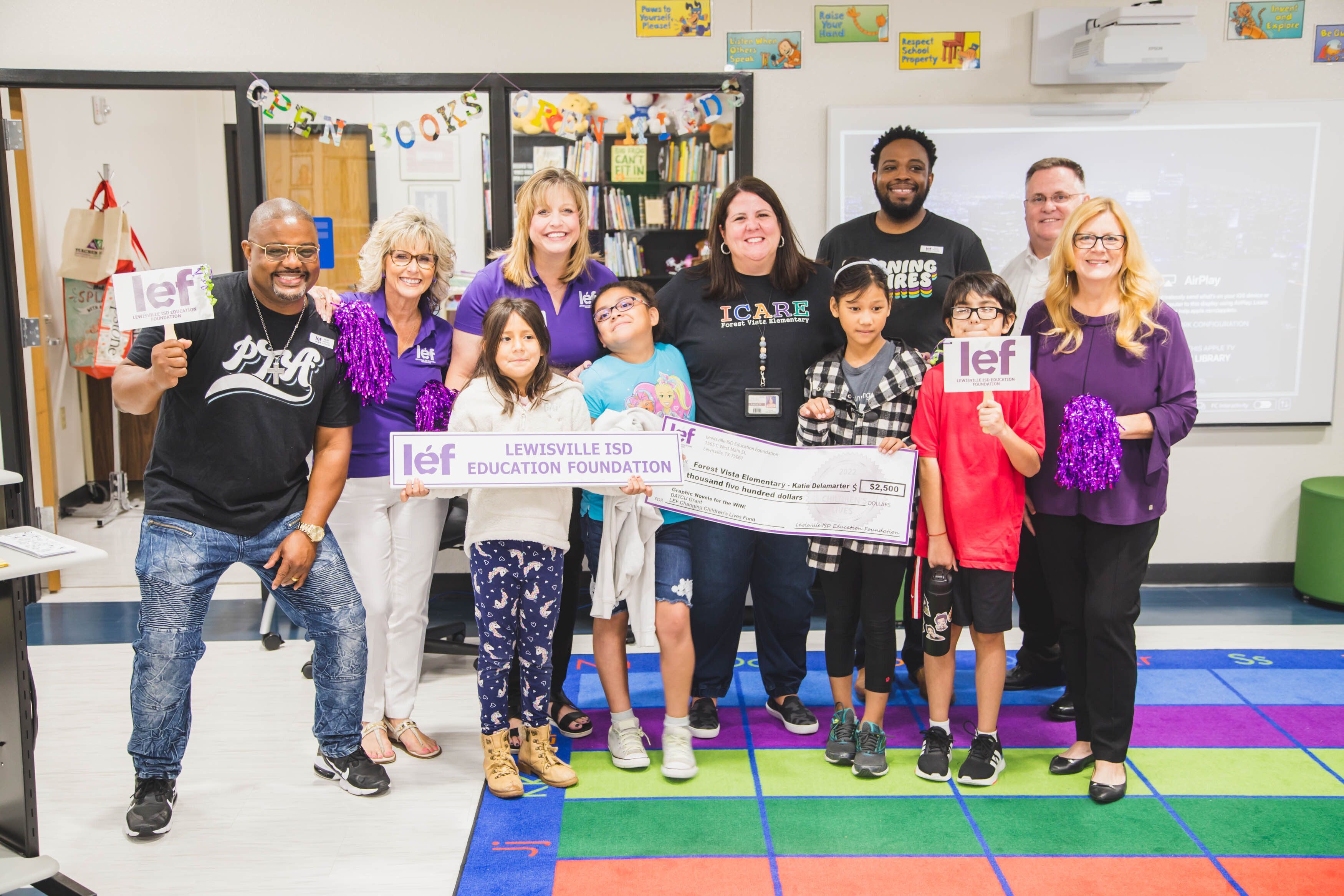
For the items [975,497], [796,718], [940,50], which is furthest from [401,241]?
[940,50]

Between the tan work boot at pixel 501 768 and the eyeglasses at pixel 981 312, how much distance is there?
179 cm

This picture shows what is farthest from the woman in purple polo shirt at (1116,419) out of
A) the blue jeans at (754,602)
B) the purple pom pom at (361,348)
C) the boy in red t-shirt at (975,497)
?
the purple pom pom at (361,348)

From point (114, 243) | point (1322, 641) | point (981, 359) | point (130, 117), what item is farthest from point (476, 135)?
point (1322, 641)

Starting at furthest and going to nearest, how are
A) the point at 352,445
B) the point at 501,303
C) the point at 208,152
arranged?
the point at 208,152, the point at 352,445, the point at 501,303

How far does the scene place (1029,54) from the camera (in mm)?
4523

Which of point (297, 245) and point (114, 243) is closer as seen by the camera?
point (297, 245)

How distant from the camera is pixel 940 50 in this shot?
4492 mm

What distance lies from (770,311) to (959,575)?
38.7 inches

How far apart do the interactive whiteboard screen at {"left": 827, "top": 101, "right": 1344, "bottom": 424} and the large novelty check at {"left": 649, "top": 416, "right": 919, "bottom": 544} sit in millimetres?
2084

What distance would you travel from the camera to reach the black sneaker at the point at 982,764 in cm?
279

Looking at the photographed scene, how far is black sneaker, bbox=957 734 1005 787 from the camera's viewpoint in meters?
2.79

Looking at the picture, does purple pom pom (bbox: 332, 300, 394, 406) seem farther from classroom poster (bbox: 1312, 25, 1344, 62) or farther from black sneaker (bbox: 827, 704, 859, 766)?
classroom poster (bbox: 1312, 25, 1344, 62)

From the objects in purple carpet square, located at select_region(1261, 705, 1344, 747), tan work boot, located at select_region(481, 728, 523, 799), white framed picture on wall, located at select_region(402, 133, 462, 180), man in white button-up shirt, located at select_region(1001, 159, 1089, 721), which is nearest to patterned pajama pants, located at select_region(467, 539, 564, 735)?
tan work boot, located at select_region(481, 728, 523, 799)

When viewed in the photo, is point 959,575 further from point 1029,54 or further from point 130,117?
point 130,117
